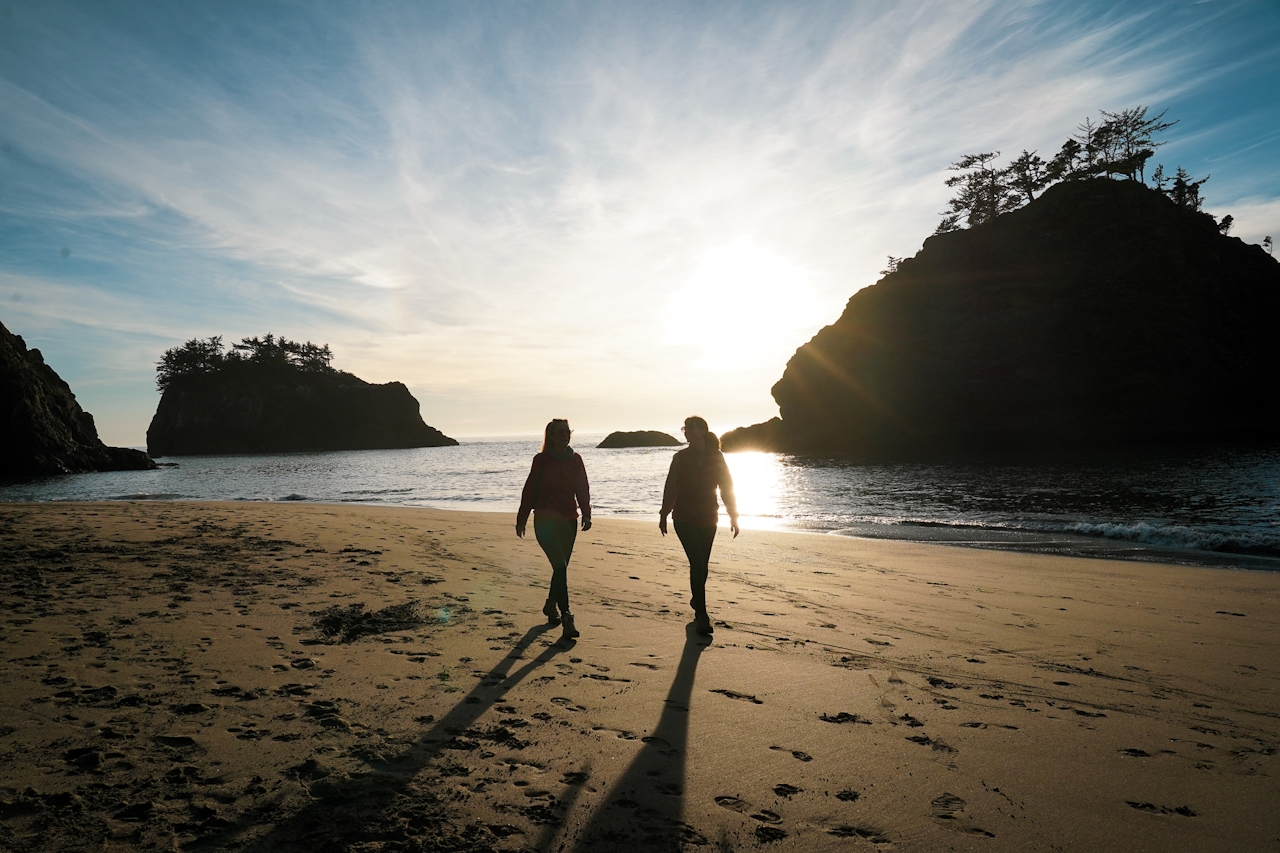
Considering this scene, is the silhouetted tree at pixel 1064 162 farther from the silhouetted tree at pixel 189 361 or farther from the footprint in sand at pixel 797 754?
the silhouetted tree at pixel 189 361

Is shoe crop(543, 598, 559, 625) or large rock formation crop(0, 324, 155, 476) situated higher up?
large rock formation crop(0, 324, 155, 476)

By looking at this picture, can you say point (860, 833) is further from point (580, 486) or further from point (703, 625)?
point (580, 486)

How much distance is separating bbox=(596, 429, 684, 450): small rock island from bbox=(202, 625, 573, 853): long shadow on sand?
113 m

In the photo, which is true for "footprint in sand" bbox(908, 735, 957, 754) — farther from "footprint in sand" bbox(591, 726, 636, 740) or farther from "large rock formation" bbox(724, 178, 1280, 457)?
"large rock formation" bbox(724, 178, 1280, 457)

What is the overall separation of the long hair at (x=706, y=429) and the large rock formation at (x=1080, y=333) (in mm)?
49037

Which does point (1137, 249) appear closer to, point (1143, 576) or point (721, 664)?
point (1143, 576)

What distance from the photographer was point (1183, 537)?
44.9 feet

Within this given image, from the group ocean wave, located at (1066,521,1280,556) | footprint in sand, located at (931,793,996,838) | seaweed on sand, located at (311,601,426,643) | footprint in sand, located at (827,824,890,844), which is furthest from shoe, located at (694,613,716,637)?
ocean wave, located at (1066,521,1280,556)

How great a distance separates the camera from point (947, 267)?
58.5 metres

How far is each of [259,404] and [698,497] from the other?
110 meters

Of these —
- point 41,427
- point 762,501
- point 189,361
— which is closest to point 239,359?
point 189,361

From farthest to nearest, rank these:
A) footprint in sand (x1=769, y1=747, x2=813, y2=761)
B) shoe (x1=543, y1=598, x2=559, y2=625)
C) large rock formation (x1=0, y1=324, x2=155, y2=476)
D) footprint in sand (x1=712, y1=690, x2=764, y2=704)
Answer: large rock formation (x1=0, y1=324, x2=155, y2=476) < shoe (x1=543, y1=598, x2=559, y2=625) < footprint in sand (x1=712, y1=690, x2=764, y2=704) < footprint in sand (x1=769, y1=747, x2=813, y2=761)

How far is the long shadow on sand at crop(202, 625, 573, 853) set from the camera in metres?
2.53

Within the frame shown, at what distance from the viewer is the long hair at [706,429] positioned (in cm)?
640
